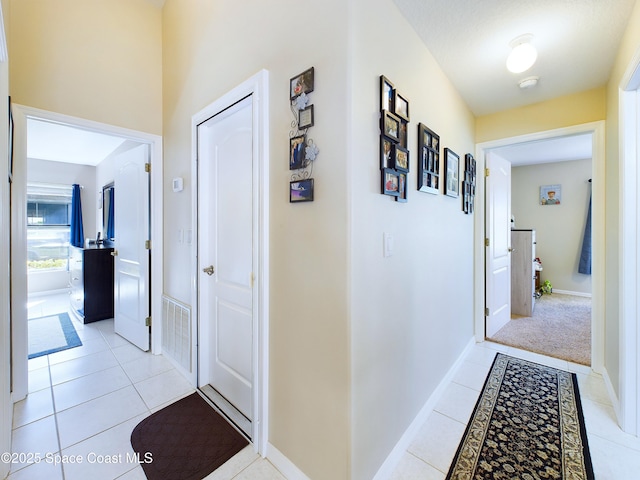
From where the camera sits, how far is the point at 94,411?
1.83 m

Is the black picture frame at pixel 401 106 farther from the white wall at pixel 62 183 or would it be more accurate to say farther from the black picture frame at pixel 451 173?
the white wall at pixel 62 183

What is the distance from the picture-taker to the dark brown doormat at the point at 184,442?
140cm

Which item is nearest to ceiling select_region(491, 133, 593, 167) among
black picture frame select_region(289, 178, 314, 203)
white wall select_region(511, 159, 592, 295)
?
white wall select_region(511, 159, 592, 295)

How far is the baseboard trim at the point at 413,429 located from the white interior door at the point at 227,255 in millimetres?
812

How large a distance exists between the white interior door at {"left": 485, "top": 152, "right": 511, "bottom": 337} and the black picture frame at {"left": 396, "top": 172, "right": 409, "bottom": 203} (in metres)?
1.96

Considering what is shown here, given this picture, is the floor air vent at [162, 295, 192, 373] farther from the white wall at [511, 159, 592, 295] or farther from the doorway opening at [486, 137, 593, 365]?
the white wall at [511, 159, 592, 295]

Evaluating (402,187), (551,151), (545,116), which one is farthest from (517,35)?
(551,151)

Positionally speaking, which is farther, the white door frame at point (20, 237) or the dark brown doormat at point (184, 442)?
the white door frame at point (20, 237)

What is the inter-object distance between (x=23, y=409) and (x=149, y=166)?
2.01 meters

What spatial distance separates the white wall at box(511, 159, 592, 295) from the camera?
15.6 feet

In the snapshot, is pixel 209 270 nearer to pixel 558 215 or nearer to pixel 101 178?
pixel 101 178

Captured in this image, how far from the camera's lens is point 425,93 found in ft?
5.92

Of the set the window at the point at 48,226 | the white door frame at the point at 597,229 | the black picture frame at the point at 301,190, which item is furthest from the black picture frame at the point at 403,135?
the window at the point at 48,226

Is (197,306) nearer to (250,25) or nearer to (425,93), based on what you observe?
(250,25)
